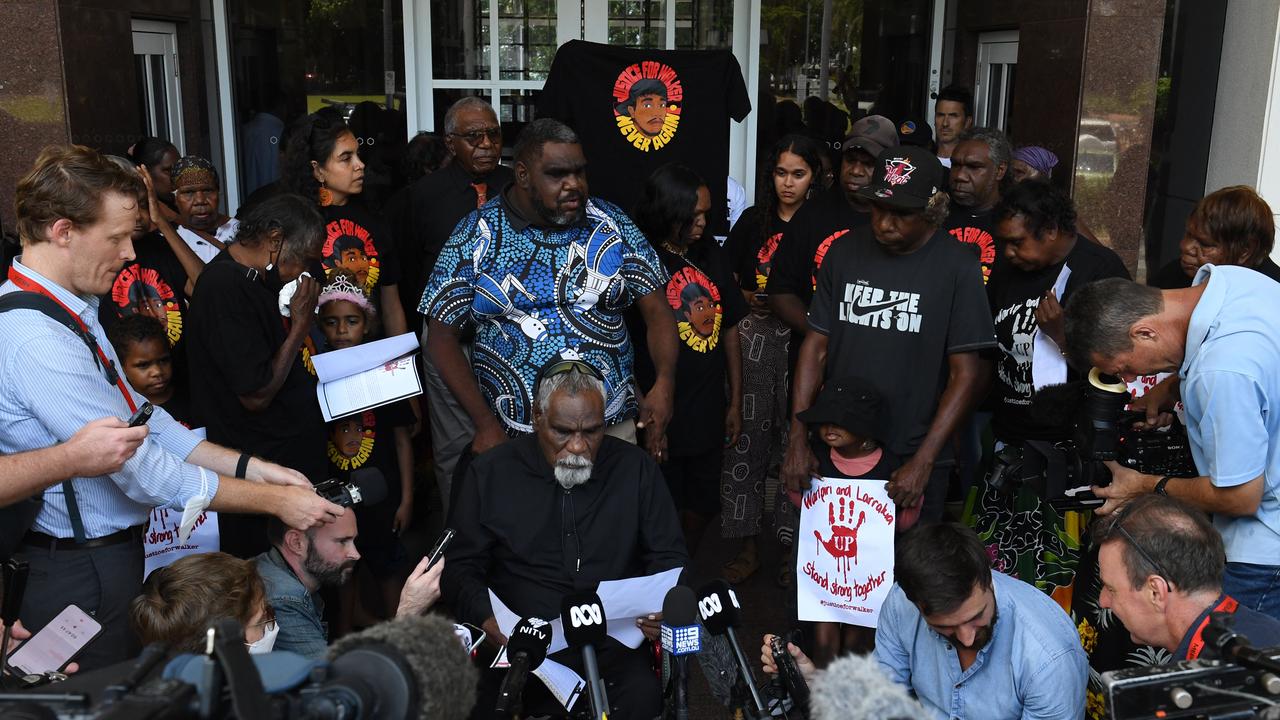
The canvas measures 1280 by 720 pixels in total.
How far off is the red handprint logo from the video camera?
292 centimetres

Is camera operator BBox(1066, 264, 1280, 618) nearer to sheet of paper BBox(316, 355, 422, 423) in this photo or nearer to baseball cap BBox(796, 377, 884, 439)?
baseball cap BBox(796, 377, 884, 439)

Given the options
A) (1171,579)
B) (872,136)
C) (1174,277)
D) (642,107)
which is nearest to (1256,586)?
(1171,579)

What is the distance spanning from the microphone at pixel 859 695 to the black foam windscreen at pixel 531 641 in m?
1.37

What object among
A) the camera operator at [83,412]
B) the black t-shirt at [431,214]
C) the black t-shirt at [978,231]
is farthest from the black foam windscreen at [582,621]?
the black t-shirt at [431,214]

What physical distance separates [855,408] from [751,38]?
5.13 m

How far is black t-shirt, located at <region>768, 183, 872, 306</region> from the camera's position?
213 inches

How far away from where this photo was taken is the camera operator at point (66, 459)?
2771mm

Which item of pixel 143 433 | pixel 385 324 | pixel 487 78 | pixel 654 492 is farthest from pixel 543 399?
pixel 487 78

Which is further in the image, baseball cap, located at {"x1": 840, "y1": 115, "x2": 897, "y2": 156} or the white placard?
baseball cap, located at {"x1": 840, "y1": 115, "x2": 897, "y2": 156}

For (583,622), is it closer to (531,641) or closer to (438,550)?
(531,641)

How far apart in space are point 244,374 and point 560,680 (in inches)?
70.4

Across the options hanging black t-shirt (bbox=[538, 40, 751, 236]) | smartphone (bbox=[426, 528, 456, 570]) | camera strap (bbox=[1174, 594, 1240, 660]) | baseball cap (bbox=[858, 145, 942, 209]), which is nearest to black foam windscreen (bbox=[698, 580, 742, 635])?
smartphone (bbox=[426, 528, 456, 570])

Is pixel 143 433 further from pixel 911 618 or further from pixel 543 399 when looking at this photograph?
pixel 911 618

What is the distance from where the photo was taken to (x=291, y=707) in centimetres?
144
